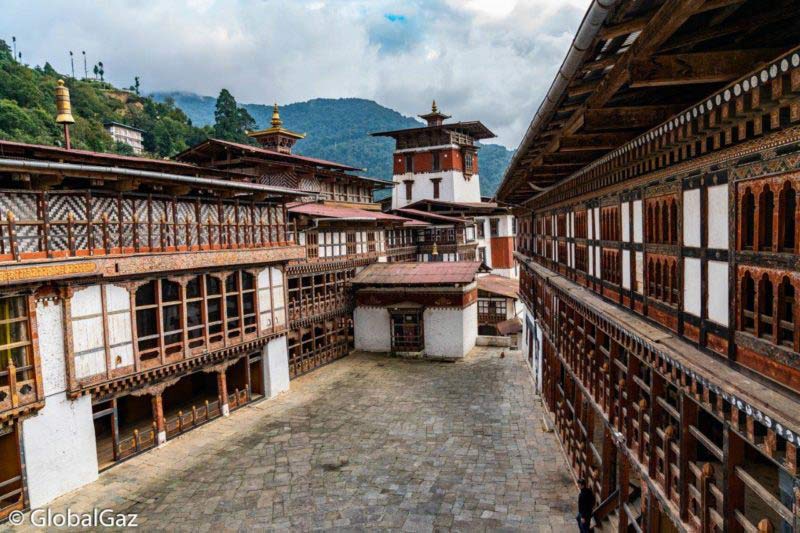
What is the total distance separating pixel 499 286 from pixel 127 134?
6898 cm

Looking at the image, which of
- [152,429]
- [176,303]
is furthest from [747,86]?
[152,429]

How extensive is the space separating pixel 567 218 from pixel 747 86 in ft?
36.9

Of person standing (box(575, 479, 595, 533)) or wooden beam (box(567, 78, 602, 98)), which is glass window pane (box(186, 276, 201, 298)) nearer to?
person standing (box(575, 479, 595, 533))

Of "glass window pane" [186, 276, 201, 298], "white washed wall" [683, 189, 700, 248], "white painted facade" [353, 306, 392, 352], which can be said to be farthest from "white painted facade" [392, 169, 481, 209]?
"white washed wall" [683, 189, 700, 248]

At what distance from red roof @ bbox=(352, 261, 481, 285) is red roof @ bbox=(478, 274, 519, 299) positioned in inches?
202

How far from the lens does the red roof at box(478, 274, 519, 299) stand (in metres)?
37.0

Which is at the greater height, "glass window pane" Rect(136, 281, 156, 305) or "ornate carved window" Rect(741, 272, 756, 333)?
"ornate carved window" Rect(741, 272, 756, 333)

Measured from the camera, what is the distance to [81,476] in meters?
14.7

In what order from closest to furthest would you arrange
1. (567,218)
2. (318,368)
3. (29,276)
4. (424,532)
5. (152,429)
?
(424,532) < (29,276) < (567,218) < (152,429) < (318,368)

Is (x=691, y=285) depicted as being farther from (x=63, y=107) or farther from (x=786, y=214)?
(x=63, y=107)

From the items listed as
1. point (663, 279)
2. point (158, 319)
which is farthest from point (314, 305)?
point (663, 279)

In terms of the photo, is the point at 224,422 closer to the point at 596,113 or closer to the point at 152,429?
the point at 152,429

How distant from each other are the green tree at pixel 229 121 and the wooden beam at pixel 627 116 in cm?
7786

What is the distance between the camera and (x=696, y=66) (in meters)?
5.42
